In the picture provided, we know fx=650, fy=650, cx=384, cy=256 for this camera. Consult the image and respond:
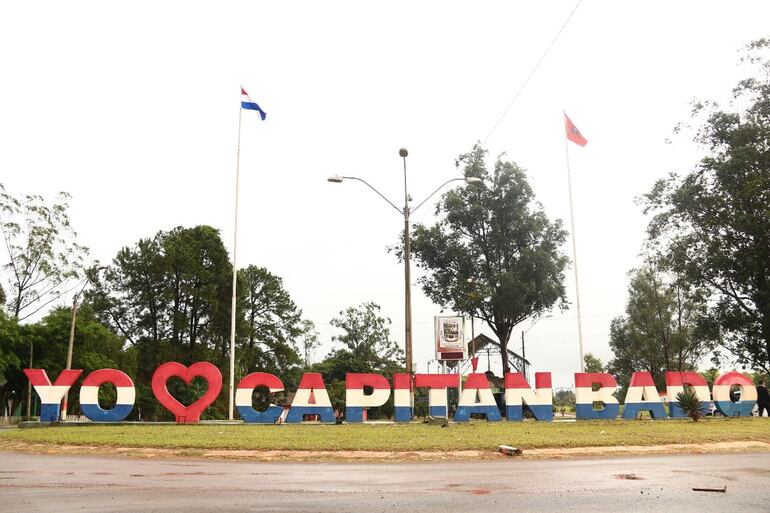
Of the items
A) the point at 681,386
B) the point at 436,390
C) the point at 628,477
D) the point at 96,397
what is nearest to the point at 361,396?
the point at 436,390

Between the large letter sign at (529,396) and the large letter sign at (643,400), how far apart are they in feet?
10.6

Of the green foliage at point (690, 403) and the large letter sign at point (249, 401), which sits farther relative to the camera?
the large letter sign at point (249, 401)

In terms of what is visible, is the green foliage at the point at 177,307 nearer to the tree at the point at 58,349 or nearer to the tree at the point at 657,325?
the tree at the point at 58,349

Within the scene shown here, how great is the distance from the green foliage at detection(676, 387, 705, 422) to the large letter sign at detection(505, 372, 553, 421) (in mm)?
4936

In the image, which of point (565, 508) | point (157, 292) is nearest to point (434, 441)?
point (565, 508)

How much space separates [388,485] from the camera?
8.91 meters

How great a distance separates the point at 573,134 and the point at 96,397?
26.7 metres

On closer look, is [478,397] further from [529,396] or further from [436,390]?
[529,396]

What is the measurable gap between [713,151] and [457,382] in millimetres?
21977

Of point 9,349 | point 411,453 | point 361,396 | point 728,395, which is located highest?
point 9,349

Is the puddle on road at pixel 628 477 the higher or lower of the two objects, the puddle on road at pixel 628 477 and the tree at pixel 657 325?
Result: the lower

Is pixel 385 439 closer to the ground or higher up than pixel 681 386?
closer to the ground

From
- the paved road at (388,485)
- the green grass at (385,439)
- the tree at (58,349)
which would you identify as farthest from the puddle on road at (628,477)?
the tree at (58,349)

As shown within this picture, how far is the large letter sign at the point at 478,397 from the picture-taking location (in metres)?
25.0
